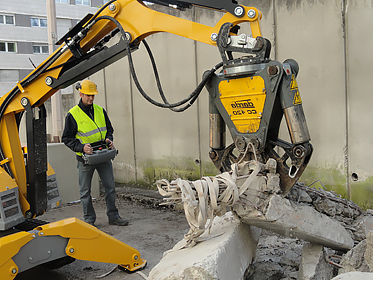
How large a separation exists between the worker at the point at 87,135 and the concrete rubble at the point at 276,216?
2.64 m

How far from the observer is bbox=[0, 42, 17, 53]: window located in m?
20.8

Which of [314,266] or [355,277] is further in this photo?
[314,266]

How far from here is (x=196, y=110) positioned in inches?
247

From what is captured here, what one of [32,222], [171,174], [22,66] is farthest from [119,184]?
[22,66]

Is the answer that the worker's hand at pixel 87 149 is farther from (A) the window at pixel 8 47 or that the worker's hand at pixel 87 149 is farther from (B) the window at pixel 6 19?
(B) the window at pixel 6 19

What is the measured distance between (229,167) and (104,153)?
7.39 ft

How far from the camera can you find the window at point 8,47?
2077 cm

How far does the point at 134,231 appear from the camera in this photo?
4906 millimetres

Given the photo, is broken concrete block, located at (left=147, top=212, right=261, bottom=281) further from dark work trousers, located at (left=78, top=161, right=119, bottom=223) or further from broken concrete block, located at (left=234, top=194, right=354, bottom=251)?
dark work trousers, located at (left=78, top=161, right=119, bottom=223)

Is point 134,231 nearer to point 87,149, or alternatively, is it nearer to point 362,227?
point 87,149

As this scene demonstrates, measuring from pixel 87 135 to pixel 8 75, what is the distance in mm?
19082

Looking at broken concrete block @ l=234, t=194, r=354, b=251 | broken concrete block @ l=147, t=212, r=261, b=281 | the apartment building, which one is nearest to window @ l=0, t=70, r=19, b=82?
the apartment building

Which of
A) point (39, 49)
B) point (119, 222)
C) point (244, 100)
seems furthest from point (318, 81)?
point (39, 49)

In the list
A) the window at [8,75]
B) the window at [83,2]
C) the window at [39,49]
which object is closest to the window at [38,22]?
the window at [39,49]
